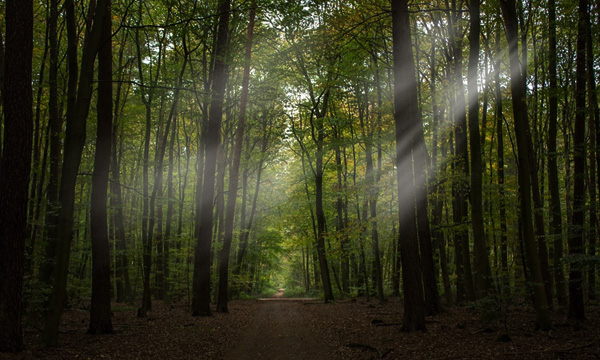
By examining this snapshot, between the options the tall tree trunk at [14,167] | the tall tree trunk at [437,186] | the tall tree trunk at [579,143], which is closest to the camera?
the tall tree trunk at [14,167]

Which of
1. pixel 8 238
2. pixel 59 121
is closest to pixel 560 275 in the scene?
pixel 8 238

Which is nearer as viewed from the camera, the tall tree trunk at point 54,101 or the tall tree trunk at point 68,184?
the tall tree trunk at point 68,184

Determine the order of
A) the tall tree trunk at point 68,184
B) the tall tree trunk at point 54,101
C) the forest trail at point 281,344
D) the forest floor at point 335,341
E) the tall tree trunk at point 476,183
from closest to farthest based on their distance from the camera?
the forest floor at point 335,341 < the tall tree trunk at point 68,184 < the forest trail at point 281,344 < the tall tree trunk at point 54,101 < the tall tree trunk at point 476,183

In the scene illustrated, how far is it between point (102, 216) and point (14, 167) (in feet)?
10.6

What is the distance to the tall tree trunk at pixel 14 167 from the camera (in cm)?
638

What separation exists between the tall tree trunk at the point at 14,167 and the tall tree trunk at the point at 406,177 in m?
8.11

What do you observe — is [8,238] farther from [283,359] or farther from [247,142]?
[247,142]

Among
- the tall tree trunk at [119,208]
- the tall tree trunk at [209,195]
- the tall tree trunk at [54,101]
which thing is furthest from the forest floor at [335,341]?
the tall tree trunk at [119,208]

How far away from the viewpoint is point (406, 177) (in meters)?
9.60

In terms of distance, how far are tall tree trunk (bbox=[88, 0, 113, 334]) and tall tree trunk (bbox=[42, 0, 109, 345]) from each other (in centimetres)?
170

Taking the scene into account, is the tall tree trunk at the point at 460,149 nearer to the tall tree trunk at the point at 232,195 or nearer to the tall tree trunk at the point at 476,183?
the tall tree trunk at the point at 476,183

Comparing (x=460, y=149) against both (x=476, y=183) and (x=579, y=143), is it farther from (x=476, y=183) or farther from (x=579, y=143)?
(x=579, y=143)

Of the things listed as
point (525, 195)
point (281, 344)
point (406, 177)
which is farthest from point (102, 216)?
point (525, 195)

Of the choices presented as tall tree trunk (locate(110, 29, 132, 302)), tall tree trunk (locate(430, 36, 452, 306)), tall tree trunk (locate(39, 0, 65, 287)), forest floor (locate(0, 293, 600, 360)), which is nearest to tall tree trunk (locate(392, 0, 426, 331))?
forest floor (locate(0, 293, 600, 360))
